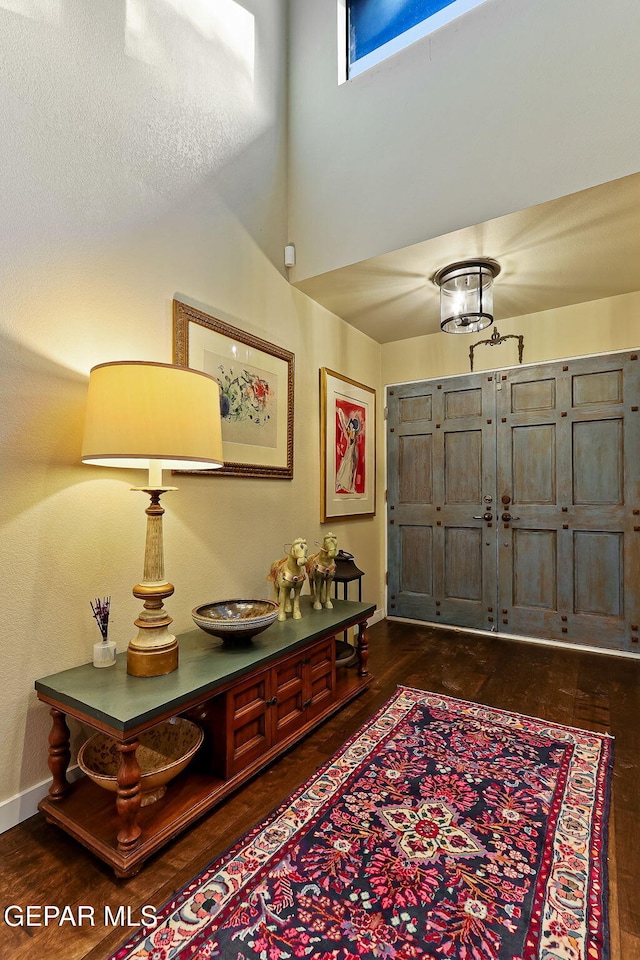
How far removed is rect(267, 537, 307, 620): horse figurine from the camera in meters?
2.29

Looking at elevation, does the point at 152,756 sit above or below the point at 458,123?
below

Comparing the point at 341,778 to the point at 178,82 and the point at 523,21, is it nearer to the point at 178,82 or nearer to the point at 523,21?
the point at 178,82

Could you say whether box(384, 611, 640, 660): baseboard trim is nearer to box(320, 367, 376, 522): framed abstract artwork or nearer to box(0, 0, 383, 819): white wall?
box(320, 367, 376, 522): framed abstract artwork

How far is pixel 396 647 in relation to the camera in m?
3.31

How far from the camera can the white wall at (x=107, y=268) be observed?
5.28ft

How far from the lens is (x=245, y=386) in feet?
8.35

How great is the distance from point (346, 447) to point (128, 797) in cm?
261

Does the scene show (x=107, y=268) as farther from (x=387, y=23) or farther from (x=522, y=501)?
(x=522, y=501)

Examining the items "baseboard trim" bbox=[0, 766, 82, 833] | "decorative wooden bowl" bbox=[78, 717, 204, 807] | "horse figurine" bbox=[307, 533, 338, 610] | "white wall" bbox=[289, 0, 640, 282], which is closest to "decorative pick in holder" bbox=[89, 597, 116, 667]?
"decorative wooden bowl" bbox=[78, 717, 204, 807]

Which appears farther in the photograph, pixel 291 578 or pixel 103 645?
pixel 291 578

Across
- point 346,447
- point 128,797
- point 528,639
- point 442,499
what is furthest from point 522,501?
point 128,797

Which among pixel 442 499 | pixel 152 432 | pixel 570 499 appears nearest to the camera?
pixel 152 432

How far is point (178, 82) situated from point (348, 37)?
4.68 ft

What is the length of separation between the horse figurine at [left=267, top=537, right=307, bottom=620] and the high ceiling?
5.67 feet
